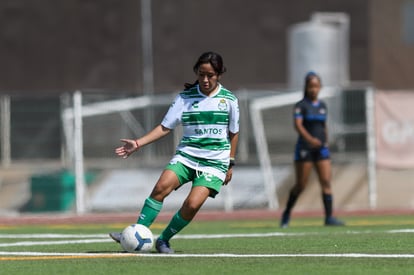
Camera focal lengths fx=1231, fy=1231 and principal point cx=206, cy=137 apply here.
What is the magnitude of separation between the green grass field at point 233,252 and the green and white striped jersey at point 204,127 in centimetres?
87

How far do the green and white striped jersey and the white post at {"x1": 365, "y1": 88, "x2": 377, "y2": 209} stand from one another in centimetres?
1288

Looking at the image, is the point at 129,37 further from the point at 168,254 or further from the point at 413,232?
the point at 168,254

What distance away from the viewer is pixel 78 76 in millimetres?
36062

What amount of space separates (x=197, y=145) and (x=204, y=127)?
0.61 ft

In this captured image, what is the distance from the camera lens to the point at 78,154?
78.8 feet

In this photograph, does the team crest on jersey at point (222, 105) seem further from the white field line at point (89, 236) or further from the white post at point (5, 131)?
the white post at point (5, 131)

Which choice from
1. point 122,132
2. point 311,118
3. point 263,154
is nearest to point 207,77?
point 311,118

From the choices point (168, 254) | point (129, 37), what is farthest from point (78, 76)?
point (168, 254)

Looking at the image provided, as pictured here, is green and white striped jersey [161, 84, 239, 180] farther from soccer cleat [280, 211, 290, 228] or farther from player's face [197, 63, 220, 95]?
soccer cleat [280, 211, 290, 228]

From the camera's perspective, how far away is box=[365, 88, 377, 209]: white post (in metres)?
24.5

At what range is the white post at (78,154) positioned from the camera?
23.8 meters

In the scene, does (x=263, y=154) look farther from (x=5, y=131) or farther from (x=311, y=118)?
(x=311, y=118)

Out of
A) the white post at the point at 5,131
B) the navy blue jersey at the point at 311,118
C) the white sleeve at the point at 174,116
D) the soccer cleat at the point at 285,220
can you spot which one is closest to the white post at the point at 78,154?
the white post at the point at 5,131

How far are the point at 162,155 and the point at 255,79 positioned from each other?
1085 centimetres
